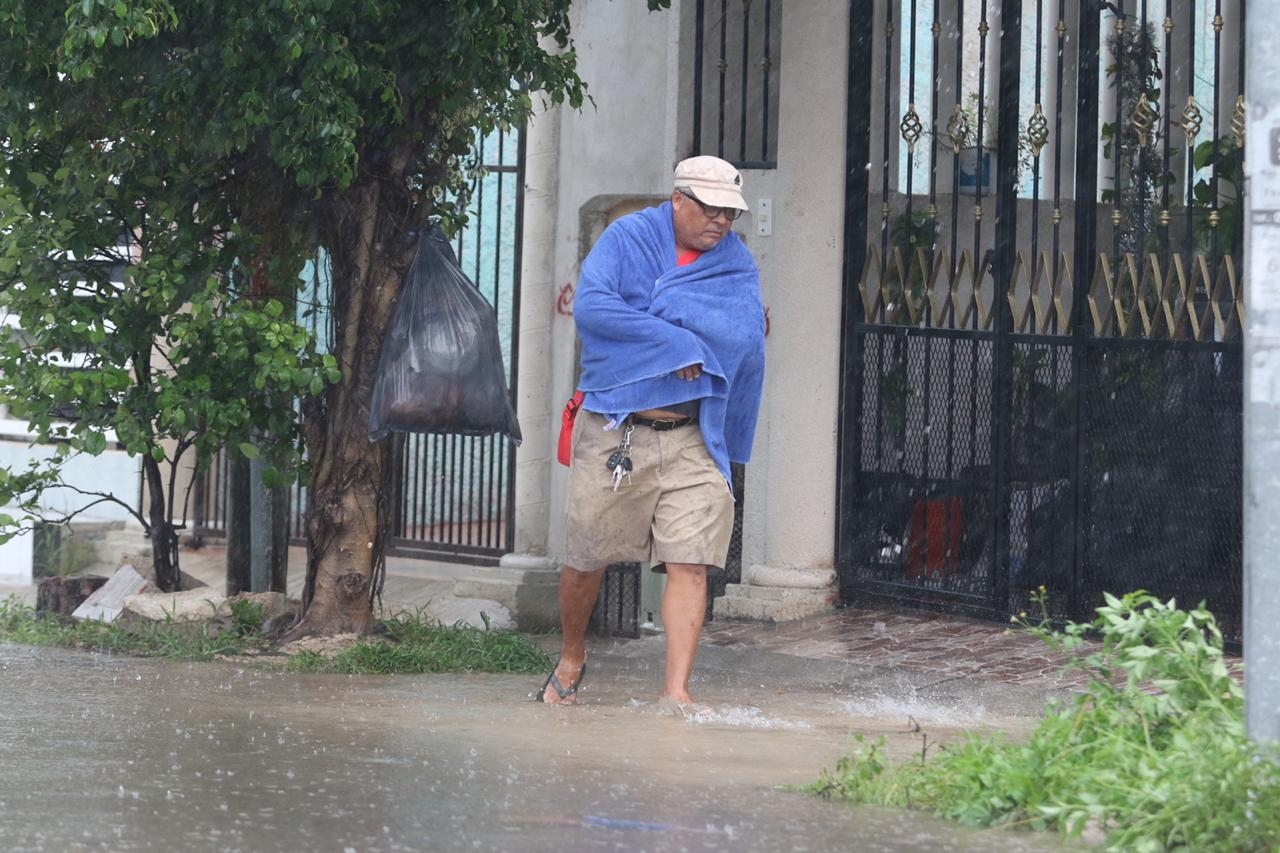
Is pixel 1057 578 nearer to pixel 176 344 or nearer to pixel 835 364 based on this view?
pixel 835 364

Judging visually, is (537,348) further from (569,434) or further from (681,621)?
(681,621)

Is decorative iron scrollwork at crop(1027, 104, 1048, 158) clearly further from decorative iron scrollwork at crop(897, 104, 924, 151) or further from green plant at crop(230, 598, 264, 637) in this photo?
green plant at crop(230, 598, 264, 637)

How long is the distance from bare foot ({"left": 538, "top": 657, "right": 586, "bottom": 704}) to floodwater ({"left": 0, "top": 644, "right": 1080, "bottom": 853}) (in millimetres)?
74

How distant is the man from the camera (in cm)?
605

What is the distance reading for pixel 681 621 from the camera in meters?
6.07

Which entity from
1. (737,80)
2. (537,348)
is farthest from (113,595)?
(737,80)

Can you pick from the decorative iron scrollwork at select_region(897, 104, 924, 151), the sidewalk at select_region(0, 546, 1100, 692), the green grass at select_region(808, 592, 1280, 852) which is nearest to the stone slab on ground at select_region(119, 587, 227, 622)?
the sidewalk at select_region(0, 546, 1100, 692)

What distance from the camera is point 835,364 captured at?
863cm

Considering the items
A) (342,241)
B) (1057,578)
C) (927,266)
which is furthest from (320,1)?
(1057,578)

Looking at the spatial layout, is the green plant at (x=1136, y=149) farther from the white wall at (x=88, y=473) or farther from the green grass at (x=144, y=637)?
the white wall at (x=88, y=473)

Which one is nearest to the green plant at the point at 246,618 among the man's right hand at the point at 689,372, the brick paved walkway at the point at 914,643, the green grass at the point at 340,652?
the green grass at the point at 340,652

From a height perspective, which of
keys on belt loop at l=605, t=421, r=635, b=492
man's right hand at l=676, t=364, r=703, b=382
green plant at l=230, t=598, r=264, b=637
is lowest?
green plant at l=230, t=598, r=264, b=637

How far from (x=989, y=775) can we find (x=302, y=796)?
164cm

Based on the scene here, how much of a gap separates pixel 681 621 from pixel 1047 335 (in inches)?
108
